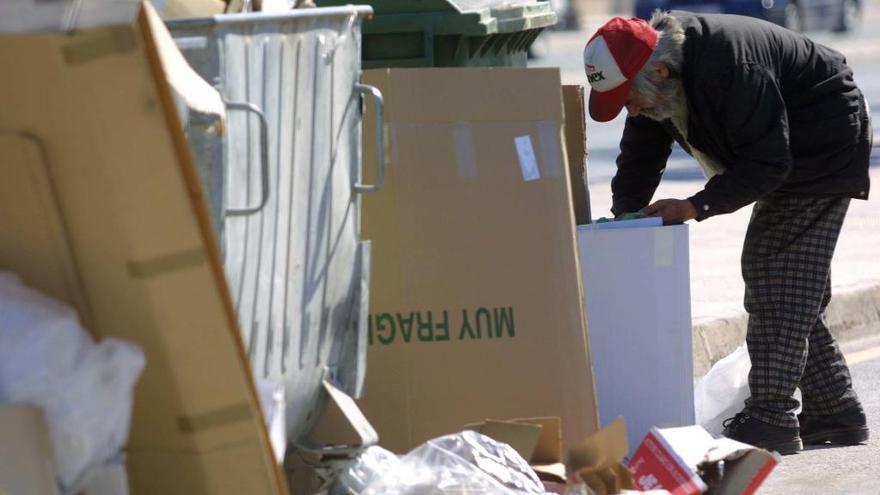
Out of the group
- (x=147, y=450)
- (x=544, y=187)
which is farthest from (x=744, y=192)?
(x=147, y=450)

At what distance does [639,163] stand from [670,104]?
520 millimetres

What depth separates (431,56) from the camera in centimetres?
466

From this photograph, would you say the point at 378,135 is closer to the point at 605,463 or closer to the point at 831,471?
the point at 605,463

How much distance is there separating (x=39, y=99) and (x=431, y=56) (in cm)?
199

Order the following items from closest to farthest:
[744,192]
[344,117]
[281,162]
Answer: [281,162]
[344,117]
[744,192]

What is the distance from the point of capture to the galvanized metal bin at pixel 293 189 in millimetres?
3213

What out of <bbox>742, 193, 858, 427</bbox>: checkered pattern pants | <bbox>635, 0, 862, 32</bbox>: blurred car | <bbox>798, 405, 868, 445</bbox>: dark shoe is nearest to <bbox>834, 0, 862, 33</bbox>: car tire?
<bbox>635, 0, 862, 32</bbox>: blurred car

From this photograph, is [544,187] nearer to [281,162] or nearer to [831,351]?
[281,162]

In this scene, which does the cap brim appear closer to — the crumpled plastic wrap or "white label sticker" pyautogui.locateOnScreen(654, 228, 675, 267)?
"white label sticker" pyautogui.locateOnScreen(654, 228, 675, 267)

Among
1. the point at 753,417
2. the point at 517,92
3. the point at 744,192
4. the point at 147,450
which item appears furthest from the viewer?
the point at 753,417

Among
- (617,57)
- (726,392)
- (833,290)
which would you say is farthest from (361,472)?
(833,290)

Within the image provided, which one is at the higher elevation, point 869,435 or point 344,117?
point 344,117

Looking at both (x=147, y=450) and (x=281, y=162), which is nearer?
(x=147, y=450)

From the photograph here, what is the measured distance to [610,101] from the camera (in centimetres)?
469
